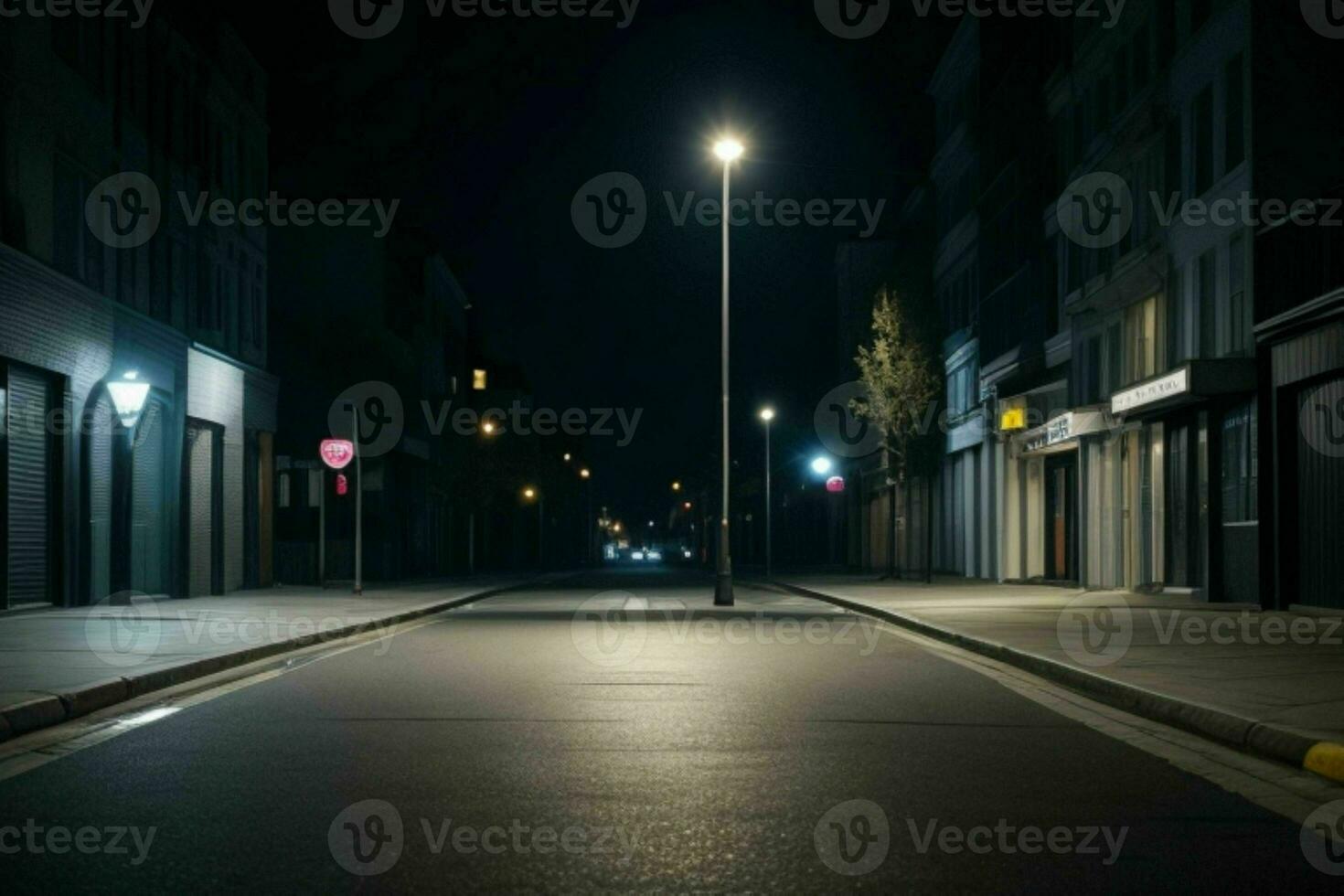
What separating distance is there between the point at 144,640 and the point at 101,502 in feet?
33.0

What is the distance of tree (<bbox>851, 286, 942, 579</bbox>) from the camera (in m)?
39.7

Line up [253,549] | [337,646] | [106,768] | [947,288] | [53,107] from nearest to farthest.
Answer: [106,768] < [337,646] < [53,107] < [253,549] < [947,288]

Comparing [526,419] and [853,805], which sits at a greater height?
[526,419]

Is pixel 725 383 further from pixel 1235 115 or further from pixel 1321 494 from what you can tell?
pixel 1321 494

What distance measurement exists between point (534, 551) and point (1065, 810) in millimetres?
91267

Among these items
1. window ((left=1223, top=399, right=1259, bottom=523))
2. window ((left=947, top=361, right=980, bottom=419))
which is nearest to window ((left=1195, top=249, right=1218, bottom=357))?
window ((left=1223, top=399, right=1259, bottom=523))

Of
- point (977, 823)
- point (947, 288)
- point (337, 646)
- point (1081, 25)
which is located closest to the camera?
point (977, 823)

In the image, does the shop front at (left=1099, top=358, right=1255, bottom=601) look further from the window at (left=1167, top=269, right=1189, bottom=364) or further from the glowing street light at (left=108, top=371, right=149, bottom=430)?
the glowing street light at (left=108, top=371, right=149, bottom=430)

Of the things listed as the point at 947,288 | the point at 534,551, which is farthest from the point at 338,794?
the point at 534,551

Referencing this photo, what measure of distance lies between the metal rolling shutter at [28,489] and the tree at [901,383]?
69.2ft

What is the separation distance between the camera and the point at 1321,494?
22.3 m

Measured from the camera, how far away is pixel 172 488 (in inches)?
1219

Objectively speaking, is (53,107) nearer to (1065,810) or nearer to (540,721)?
(540,721)

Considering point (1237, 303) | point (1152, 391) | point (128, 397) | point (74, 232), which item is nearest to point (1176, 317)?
point (1152, 391)
